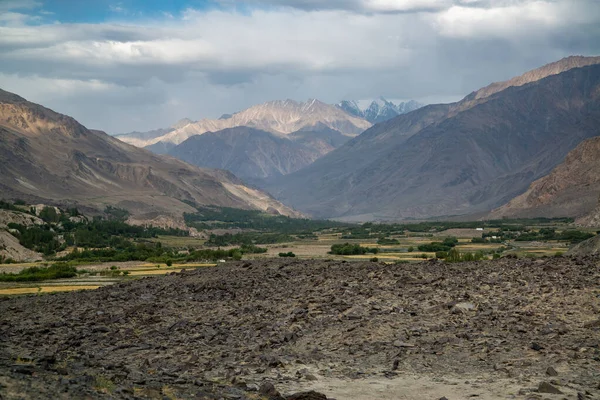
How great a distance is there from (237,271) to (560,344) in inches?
965

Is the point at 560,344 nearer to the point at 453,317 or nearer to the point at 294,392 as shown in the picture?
the point at 453,317

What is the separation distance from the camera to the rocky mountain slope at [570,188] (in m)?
179

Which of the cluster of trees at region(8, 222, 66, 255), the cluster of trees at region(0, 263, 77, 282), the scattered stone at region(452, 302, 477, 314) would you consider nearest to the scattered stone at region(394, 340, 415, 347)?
the scattered stone at region(452, 302, 477, 314)

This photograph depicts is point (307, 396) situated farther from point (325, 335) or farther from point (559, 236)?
point (559, 236)

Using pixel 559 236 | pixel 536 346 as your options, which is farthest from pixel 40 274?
pixel 559 236

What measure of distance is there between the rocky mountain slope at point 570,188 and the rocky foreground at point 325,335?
151 m

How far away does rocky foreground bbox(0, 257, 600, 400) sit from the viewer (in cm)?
1886

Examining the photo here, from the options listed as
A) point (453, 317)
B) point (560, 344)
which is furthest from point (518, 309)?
point (560, 344)

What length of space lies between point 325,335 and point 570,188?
Answer: 175686mm

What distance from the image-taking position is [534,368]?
68.1 ft

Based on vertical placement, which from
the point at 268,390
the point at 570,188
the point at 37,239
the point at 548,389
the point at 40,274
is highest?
the point at 570,188

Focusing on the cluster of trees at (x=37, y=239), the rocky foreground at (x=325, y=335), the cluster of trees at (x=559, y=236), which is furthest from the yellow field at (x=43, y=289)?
the cluster of trees at (x=559, y=236)

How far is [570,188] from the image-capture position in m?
188

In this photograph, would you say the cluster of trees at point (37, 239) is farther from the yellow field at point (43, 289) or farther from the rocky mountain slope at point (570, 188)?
the rocky mountain slope at point (570, 188)
